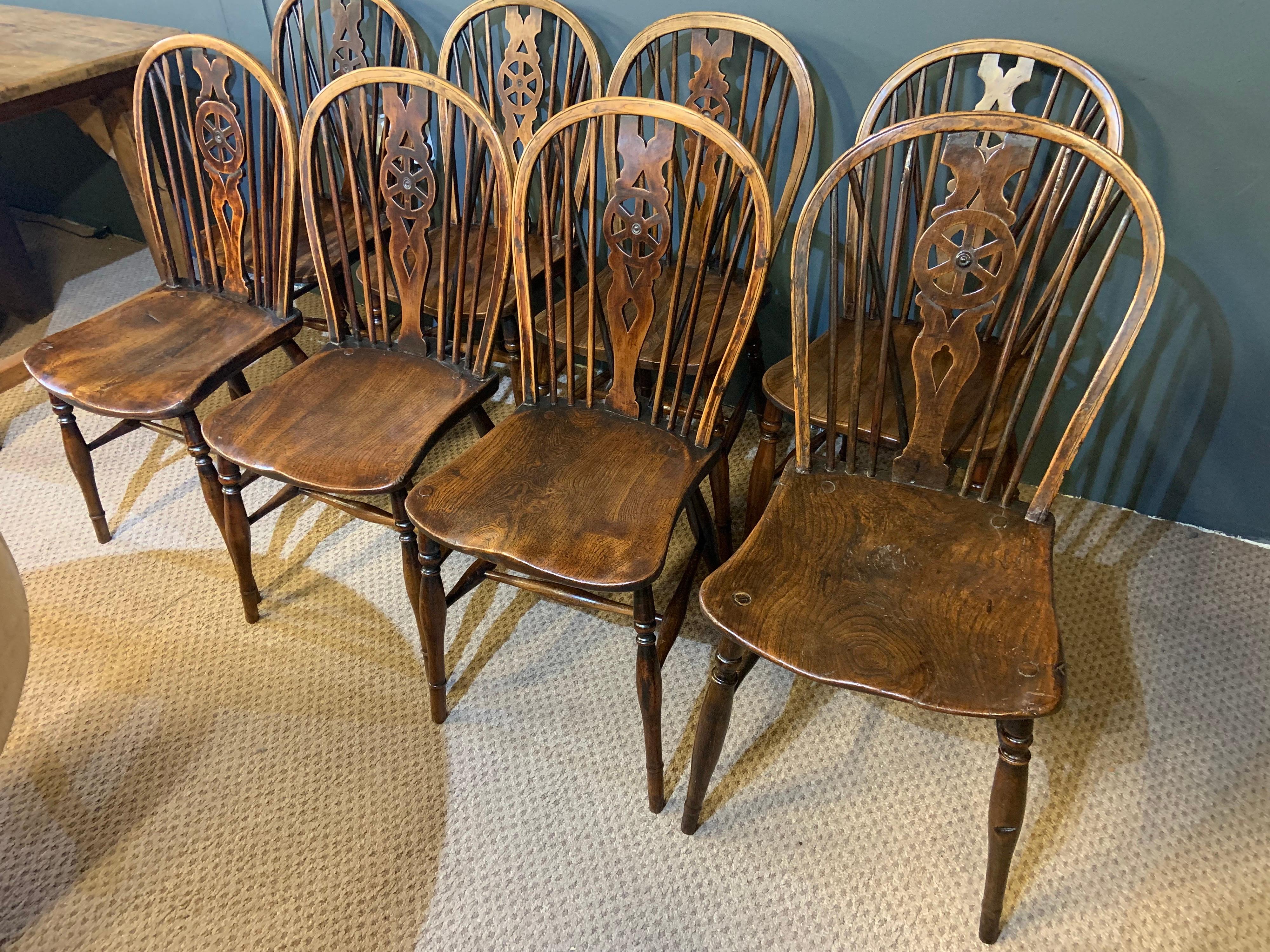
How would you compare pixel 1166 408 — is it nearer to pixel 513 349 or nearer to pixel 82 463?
pixel 513 349

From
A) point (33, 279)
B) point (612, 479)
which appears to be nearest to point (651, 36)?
point (612, 479)

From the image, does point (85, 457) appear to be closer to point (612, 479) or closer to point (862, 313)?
point (612, 479)

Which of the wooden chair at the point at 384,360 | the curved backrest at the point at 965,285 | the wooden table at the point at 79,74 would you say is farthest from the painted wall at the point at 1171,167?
the wooden table at the point at 79,74

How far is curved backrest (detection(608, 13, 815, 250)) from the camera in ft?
4.86

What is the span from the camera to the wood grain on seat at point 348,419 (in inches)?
50.6

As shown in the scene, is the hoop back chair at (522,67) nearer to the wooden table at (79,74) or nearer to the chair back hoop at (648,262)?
the chair back hoop at (648,262)

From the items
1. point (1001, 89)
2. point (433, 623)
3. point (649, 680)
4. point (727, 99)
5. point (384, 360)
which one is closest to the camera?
point (649, 680)

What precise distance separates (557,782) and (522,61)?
1429 mm

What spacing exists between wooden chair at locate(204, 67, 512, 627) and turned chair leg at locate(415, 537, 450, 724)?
19 millimetres

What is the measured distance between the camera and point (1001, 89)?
1412 mm

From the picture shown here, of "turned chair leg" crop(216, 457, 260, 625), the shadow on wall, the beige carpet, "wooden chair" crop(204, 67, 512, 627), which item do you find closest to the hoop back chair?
"wooden chair" crop(204, 67, 512, 627)

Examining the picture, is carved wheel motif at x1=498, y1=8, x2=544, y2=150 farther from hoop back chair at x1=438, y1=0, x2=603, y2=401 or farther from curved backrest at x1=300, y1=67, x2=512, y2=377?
curved backrest at x1=300, y1=67, x2=512, y2=377

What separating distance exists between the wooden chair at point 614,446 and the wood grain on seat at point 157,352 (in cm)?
55

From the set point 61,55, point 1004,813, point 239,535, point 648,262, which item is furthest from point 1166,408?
point 61,55
